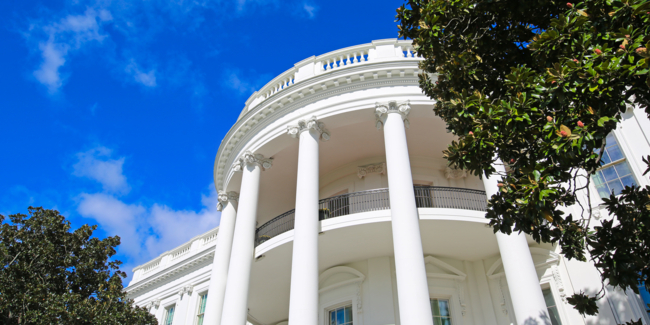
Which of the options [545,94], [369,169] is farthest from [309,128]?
[545,94]

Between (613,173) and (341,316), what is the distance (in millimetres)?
8847

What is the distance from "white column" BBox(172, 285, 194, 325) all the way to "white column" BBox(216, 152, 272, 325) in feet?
31.5

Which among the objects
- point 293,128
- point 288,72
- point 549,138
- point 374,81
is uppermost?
point 288,72

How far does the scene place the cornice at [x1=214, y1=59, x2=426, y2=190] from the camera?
512 inches

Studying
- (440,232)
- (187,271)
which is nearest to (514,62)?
(440,232)

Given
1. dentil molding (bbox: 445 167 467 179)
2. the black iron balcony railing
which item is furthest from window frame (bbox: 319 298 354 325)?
dentil molding (bbox: 445 167 467 179)

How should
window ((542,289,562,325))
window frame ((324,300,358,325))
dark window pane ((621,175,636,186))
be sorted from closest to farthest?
window ((542,289,562,325)), dark window pane ((621,175,636,186)), window frame ((324,300,358,325))

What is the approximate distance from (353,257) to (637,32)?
1040 cm

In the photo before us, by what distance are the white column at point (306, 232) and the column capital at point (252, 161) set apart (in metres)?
1.68

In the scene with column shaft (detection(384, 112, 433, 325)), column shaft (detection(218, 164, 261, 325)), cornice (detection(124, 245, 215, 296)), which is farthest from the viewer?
cornice (detection(124, 245, 215, 296))

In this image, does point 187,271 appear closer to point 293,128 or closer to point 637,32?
point 293,128

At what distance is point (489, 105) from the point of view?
518 centimetres

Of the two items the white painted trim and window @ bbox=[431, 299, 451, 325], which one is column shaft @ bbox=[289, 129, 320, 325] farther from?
window @ bbox=[431, 299, 451, 325]

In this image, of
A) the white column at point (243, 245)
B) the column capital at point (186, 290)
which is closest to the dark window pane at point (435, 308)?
the white column at point (243, 245)
